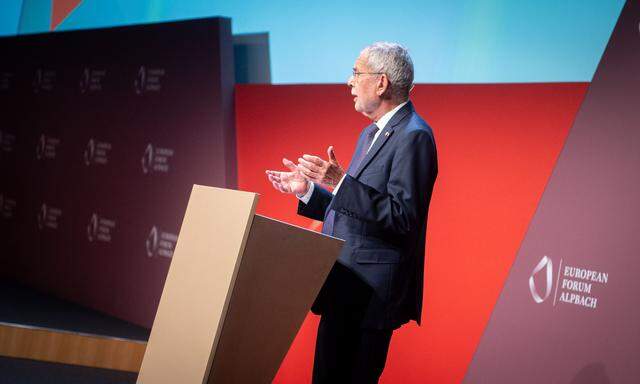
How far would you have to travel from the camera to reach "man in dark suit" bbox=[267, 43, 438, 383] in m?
1.98

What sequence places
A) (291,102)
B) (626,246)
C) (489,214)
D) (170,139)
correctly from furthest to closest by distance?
(170,139), (291,102), (489,214), (626,246)

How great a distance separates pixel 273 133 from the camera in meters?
3.94

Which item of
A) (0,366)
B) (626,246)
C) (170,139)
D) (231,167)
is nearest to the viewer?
(626,246)

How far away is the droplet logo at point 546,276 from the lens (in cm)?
281

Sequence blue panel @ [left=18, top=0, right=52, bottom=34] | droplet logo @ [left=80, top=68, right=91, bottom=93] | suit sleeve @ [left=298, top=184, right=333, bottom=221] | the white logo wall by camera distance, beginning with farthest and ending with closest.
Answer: blue panel @ [left=18, top=0, right=52, bottom=34], droplet logo @ [left=80, top=68, right=91, bottom=93], the white logo wall, suit sleeve @ [left=298, top=184, right=333, bottom=221]

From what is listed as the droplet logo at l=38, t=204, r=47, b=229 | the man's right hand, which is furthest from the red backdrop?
the droplet logo at l=38, t=204, r=47, b=229

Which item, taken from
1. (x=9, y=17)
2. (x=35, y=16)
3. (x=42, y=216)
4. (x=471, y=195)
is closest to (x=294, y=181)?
(x=471, y=195)

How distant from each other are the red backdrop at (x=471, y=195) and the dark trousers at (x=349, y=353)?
3.56ft

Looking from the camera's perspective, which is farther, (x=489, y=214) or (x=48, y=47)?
(x=48, y=47)

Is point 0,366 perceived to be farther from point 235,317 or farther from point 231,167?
point 235,317

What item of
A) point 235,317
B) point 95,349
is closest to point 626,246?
point 235,317

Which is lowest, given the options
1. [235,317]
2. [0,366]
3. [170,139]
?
[0,366]

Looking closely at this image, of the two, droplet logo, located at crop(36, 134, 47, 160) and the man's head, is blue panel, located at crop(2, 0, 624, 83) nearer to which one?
the man's head

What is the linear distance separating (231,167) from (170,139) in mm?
621
